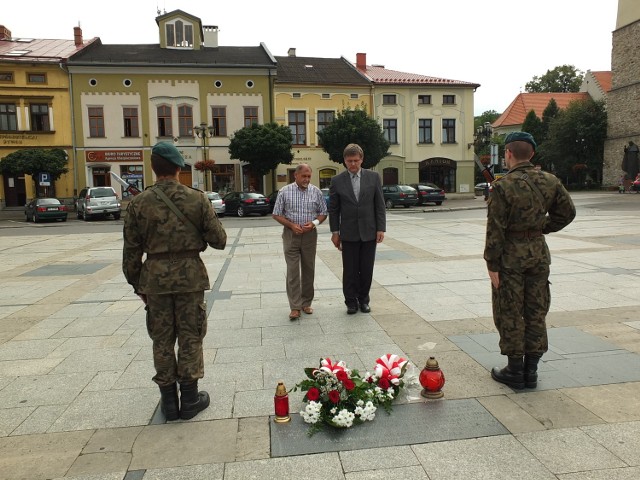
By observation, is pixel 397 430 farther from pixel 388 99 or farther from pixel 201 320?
pixel 388 99

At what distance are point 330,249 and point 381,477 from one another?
9.74m

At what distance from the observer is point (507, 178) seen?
3.68 metres

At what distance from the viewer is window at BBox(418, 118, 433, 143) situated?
3944cm

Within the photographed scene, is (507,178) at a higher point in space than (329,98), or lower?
lower

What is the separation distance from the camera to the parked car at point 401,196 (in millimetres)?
30734

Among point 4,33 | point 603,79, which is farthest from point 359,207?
point 603,79

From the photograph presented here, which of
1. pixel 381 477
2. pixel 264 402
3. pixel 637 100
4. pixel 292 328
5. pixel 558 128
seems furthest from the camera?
pixel 558 128

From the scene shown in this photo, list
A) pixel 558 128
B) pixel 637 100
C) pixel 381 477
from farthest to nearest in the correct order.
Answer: pixel 558 128, pixel 637 100, pixel 381 477

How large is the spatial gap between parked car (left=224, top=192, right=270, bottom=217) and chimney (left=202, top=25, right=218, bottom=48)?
50.7 feet

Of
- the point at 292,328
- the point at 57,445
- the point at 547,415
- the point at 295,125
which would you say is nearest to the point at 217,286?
the point at 292,328

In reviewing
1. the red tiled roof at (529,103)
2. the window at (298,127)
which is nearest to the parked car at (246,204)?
the window at (298,127)

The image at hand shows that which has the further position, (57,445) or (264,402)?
(264,402)

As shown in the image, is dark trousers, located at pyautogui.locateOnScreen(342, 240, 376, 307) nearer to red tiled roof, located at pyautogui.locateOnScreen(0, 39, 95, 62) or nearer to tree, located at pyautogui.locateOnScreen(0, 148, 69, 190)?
tree, located at pyautogui.locateOnScreen(0, 148, 69, 190)

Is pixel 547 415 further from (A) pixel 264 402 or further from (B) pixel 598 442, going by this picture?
(A) pixel 264 402
